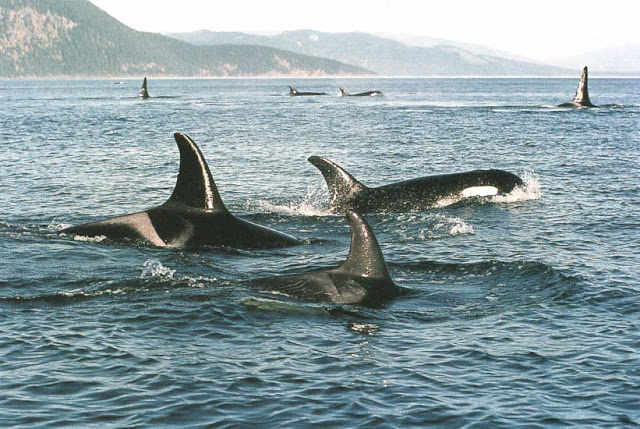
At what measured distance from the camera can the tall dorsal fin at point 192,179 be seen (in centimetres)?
1648

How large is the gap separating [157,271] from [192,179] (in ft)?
7.23

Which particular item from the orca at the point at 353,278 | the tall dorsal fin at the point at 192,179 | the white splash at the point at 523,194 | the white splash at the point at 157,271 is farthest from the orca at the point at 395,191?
the orca at the point at 353,278

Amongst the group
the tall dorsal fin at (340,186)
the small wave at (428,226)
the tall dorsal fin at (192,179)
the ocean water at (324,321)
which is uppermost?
the tall dorsal fin at (192,179)

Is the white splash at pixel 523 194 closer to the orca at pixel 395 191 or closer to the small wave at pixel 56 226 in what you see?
the orca at pixel 395 191

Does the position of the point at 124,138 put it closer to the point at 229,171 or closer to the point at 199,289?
the point at 229,171

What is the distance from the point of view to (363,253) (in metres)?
12.9

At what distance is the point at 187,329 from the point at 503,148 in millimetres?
31424

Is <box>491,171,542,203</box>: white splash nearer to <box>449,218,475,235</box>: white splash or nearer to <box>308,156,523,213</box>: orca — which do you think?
<box>308,156,523,213</box>: orca

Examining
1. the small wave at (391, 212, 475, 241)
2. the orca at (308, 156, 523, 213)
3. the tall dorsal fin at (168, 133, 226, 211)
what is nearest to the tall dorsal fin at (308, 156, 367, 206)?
the orca at (308, 156, 523, 213)

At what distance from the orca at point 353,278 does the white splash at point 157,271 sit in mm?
2372

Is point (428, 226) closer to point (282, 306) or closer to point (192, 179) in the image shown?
point (192, 179)

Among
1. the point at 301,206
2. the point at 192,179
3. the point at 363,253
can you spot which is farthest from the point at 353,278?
the point at 301,206

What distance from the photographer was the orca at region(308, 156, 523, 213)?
2156 cm

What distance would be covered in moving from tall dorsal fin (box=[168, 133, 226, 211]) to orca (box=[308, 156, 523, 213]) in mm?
4628
